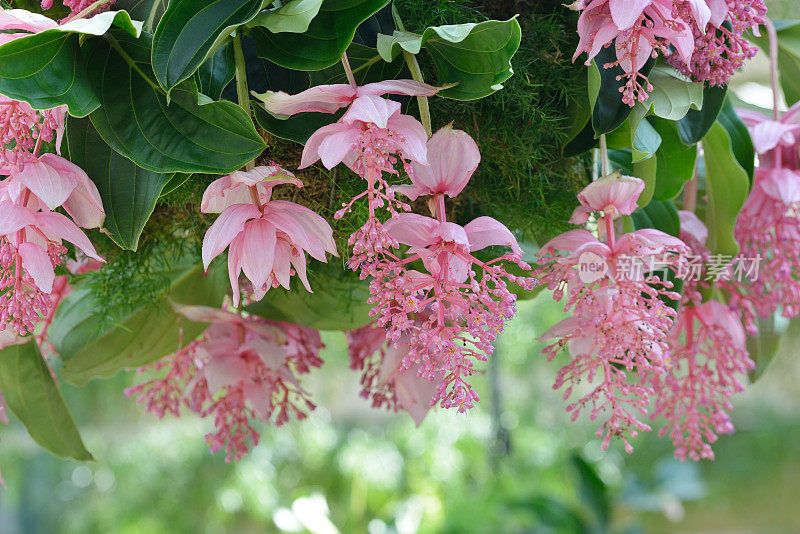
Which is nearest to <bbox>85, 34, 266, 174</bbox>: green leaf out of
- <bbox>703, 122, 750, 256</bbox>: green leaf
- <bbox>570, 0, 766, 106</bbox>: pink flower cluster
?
<bbox>570, 0, 766, 106</bbox>: pink flower cluster

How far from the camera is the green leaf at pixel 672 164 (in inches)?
13.3

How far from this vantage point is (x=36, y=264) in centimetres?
25

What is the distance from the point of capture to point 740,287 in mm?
397

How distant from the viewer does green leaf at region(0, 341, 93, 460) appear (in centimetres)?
36

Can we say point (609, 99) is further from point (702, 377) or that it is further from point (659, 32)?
point (702, 377)

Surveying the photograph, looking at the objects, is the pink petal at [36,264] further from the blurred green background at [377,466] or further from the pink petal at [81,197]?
the blurred green background at [377,466]

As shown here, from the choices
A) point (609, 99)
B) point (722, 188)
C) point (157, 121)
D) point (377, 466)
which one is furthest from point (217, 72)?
point (377, 466)

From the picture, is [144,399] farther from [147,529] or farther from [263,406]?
[147,529]

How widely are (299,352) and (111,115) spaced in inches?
8.2

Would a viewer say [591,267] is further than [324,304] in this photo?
No

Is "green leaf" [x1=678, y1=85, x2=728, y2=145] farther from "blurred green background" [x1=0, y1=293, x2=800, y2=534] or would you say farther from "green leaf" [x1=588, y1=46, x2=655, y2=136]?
"blurred green background" [x1=0, y1=293, x2=800, y2=534]

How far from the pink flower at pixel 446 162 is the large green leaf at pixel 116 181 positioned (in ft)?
0.30

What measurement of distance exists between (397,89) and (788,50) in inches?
12.5

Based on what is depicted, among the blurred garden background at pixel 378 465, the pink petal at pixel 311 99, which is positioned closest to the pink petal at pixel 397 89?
the pink petal at pixel 311 99
